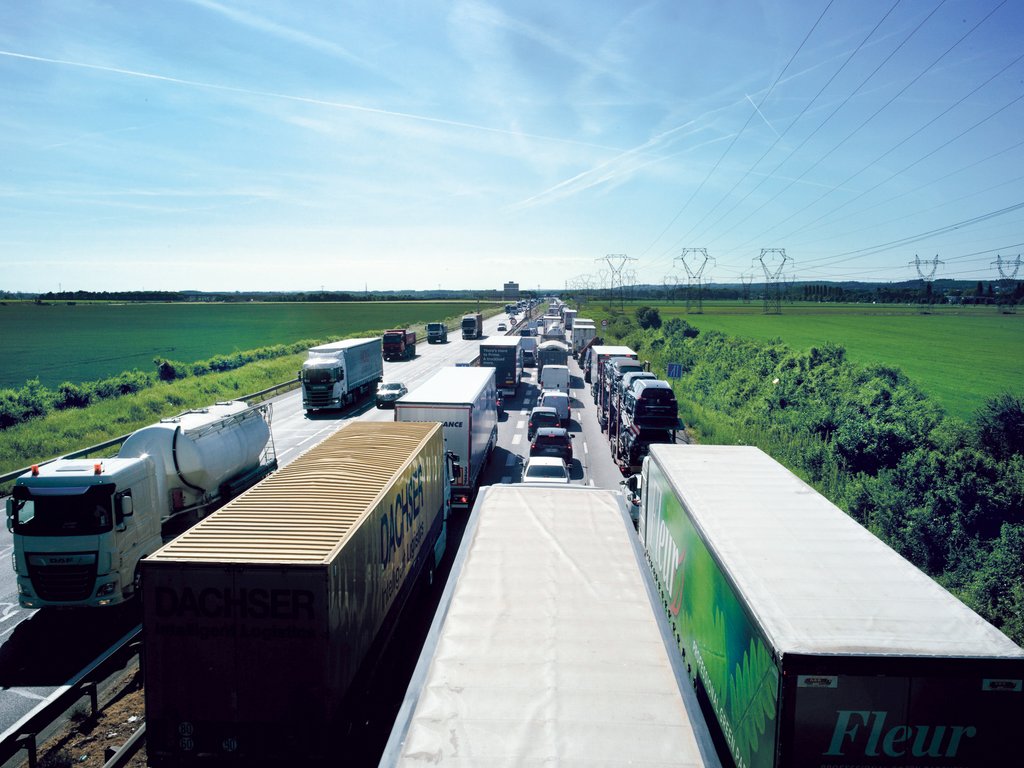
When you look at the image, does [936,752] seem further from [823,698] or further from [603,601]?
[603,601]

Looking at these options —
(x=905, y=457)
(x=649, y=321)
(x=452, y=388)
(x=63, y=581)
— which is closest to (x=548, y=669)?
(x=63, y=581)

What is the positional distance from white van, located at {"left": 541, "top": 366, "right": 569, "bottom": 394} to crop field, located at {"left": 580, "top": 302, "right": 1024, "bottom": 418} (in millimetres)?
19086

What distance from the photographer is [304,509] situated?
8852mm

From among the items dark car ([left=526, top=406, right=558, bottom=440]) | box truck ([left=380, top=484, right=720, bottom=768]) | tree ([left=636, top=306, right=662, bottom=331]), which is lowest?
dark car ([left=526, top=406, right=558, bottom=440])

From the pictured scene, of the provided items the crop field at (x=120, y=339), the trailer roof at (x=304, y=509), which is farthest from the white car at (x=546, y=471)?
the crop field at (x=120, y=339)

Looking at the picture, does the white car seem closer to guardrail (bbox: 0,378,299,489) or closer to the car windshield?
the car windshield

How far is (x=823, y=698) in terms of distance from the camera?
5.29 meters

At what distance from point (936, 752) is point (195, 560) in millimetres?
7872

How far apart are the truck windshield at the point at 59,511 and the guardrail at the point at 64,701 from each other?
2335mm

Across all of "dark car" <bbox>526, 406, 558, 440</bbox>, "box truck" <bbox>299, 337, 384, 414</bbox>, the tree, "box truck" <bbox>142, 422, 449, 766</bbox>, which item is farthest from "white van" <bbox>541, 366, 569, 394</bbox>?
the tree

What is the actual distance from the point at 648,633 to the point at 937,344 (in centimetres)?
6338

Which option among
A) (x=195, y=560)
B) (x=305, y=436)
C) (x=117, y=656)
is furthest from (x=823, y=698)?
(x=305, y=436)

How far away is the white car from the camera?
19125 mm

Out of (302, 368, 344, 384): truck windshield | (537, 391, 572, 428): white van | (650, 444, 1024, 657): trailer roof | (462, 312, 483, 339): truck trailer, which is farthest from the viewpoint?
(462, 312, 483, 339): truck trailer
